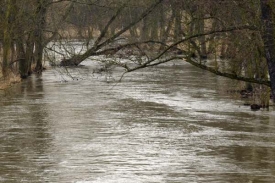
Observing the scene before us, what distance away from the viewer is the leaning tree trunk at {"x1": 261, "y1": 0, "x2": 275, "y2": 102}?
51.0ft

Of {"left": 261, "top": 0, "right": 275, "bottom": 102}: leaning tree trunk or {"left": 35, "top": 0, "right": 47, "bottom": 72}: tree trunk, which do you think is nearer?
{"left": 261, "top": 0, "right": 275, "bottom": 102}: leaning tree trunk

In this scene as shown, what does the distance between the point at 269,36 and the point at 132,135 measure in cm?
657

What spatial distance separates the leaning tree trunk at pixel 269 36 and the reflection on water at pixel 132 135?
227 cm

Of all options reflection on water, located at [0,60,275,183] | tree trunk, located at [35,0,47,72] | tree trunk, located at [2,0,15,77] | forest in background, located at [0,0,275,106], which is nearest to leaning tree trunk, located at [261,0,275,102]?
forest in background, located at [0,0,275,106]

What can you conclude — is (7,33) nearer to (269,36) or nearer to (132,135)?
(132,135)

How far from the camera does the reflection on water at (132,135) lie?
16156mm

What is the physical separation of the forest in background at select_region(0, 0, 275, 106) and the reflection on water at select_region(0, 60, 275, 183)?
159cm

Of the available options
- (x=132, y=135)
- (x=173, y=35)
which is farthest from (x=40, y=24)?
(x=132, y=135)

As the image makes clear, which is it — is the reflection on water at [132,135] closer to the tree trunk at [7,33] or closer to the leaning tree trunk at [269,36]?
the tree trunk at [7,33]

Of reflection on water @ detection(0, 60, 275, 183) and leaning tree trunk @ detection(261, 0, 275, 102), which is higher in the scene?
leaning tree trunk @ detection(261, 0, 275, 102)

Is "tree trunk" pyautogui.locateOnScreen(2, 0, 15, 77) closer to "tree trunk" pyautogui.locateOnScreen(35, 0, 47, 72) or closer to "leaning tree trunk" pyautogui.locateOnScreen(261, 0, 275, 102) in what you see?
"tree trunk" pyautogui.locateOnScreen(35, 0, 47, 72)

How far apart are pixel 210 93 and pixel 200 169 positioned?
1497cm

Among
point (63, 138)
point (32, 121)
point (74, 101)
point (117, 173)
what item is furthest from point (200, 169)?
point (74, 101)

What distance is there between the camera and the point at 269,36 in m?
15.9
